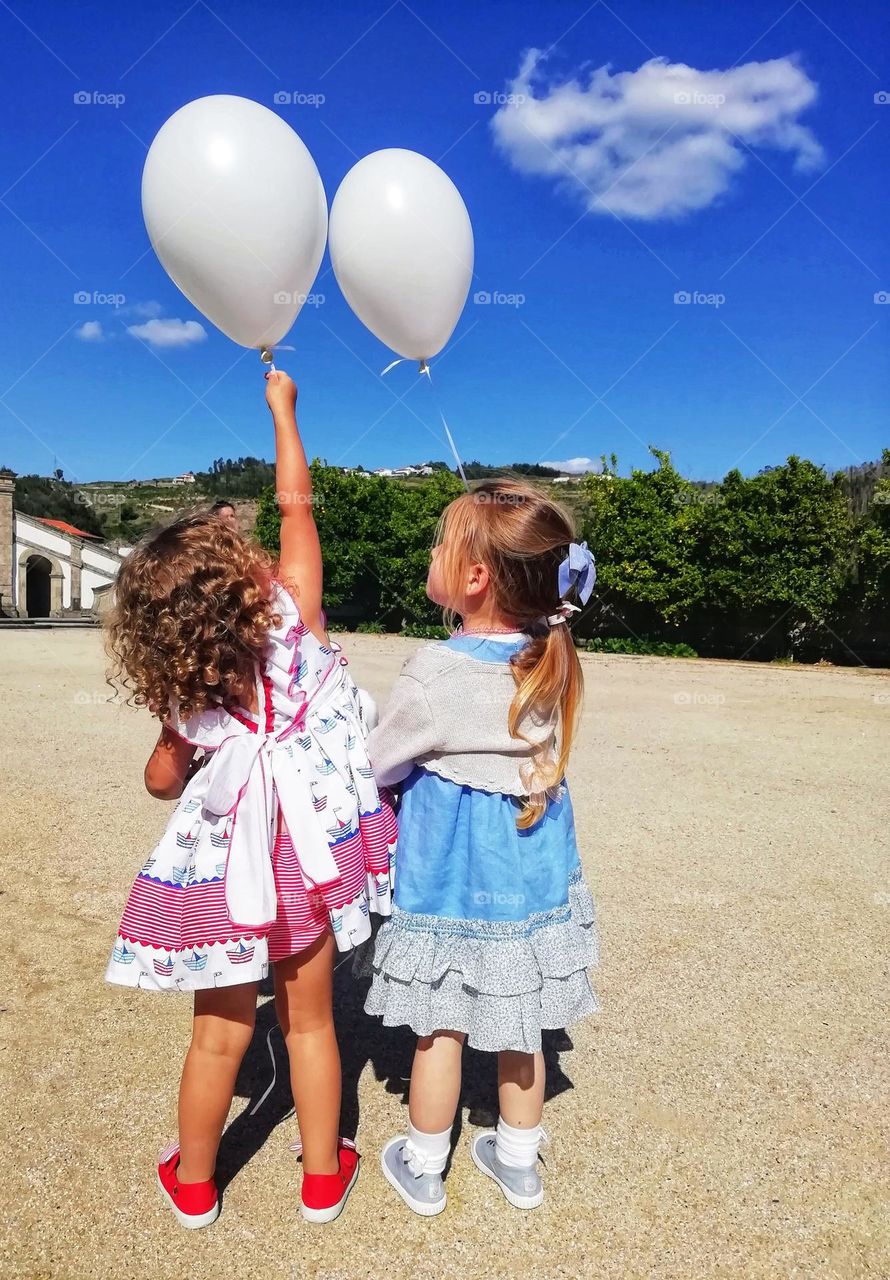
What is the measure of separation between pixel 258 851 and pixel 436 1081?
0.75 m

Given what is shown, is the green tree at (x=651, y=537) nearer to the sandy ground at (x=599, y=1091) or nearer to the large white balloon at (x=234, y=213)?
the sandy ground at (x=599, y=1091)

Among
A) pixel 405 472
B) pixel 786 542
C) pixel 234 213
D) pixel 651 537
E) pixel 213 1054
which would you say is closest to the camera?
pixel 213 1054

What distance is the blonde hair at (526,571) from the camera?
1899 millimetres

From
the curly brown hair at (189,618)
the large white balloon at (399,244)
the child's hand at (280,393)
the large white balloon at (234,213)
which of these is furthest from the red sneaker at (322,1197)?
the large white balloon at (399,244)

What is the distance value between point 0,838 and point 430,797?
3755 mm

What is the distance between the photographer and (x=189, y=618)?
168 centimetres

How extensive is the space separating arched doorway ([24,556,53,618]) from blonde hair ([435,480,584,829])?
167ft

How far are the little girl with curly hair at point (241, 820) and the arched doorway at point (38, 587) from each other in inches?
1996

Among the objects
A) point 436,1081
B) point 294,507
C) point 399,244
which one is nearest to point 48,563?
point 399,244

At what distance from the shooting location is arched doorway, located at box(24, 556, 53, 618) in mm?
47625

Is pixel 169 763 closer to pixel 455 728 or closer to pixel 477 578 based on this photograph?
pixel 455 728

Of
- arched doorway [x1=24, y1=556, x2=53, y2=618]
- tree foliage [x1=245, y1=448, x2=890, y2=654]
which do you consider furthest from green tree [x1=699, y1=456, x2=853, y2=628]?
arched doorway [x1=24, y1=556, x2=53, y2=618]

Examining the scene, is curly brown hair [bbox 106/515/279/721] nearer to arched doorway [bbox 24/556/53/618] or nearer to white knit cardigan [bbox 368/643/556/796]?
white knit cardigan [bbox 368/643/556/796]

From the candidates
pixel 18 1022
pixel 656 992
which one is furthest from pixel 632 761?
pixel 18 1022
